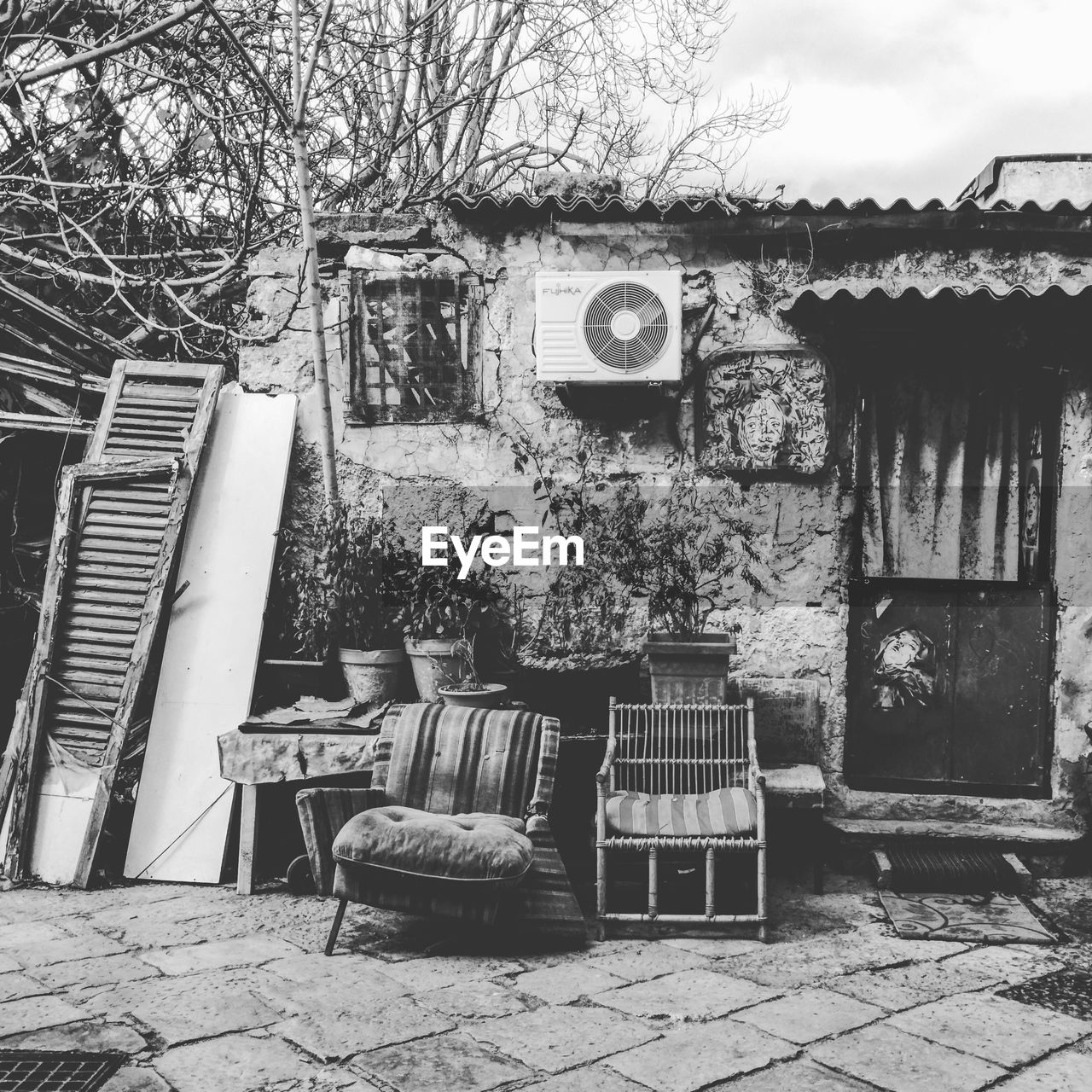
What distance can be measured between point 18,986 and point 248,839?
53.8 inches

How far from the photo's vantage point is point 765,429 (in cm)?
566

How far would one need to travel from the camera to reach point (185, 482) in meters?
5.64

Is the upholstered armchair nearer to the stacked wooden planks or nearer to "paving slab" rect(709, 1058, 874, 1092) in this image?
"paving slab" rect(709, 1058, 874, 1092)

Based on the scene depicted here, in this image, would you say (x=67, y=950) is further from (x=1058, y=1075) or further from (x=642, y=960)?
(x=1058, y=1075)

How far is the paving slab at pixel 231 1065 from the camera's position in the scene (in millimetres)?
3012

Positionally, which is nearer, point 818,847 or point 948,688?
point 818,847

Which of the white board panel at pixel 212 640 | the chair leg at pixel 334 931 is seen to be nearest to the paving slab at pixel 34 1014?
the chair leg at pixel 334 931

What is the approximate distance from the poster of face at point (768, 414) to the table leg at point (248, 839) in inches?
119

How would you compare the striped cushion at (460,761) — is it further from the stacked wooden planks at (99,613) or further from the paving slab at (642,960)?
the stacked wooden planks at (99,613)

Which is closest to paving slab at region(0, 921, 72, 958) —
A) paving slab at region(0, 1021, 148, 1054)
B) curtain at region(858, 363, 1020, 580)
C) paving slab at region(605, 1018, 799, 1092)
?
paving slab at region(0, 1021, 148, 1054)

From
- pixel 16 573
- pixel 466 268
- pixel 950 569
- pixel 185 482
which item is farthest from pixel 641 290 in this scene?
pixel 16 573

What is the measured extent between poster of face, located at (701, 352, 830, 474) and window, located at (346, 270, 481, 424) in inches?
55.2

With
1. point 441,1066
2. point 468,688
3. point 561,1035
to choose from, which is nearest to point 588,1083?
point 561,1035

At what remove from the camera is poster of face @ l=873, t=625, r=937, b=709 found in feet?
18.6
